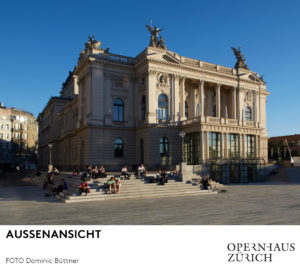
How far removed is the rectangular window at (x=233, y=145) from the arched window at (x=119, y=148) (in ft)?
52.0

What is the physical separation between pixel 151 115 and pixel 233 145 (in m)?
12.8

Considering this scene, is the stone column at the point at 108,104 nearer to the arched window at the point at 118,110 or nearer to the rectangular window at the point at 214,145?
the arched window at the point at 118,110

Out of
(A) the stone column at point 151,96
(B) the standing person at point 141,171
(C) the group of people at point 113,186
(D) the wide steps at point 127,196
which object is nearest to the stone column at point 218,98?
(A) the stone column at point 151,96

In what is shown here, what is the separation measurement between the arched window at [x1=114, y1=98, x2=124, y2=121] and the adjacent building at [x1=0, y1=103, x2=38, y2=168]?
49.5 meters

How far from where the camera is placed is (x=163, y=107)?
141ft

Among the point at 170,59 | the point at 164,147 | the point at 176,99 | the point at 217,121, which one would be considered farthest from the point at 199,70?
the point at 164,147

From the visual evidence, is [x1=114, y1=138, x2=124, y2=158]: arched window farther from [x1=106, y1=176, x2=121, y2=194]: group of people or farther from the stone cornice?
[x1=106, y1=176, x2=121, y2=194]: group of people

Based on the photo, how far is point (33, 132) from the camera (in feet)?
358

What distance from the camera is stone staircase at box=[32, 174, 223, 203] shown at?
20.5 m

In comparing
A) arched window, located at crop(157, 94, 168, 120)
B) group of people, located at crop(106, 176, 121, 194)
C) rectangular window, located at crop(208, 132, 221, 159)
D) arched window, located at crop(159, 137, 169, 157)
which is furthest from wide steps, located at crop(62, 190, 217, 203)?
arched window, located at crop(157, 94, 168, 120)

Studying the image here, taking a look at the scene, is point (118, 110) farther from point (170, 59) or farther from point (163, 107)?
point (170, 59)
